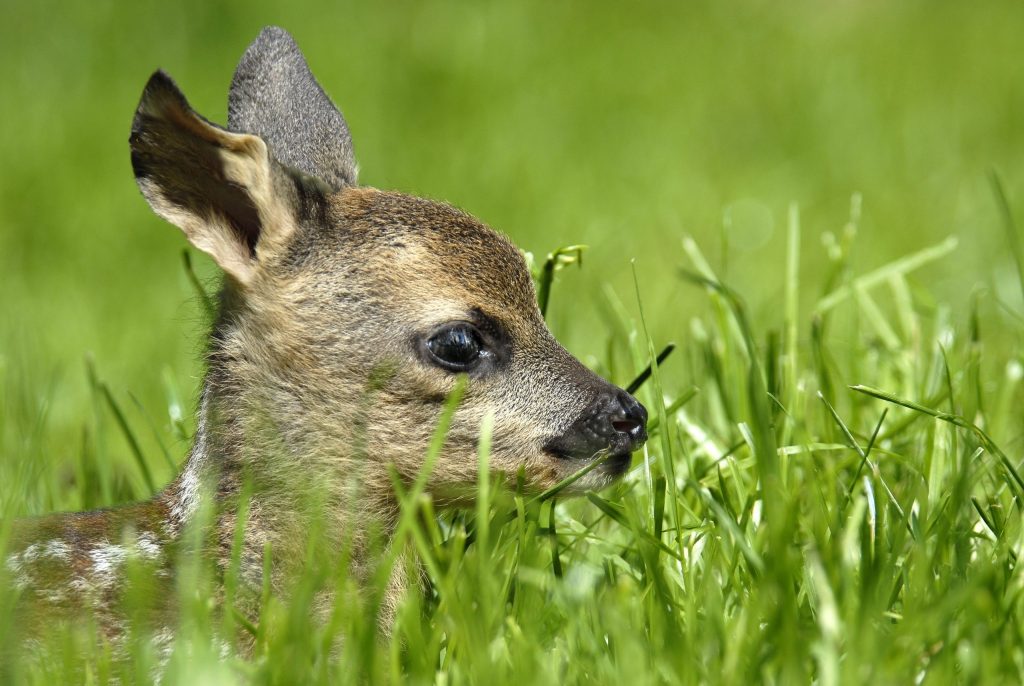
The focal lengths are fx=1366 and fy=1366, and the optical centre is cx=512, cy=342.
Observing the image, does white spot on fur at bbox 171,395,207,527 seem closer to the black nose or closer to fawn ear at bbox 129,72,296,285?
fawn ear at bbox 129,72,296,285

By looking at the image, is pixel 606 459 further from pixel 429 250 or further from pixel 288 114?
pixel 288 114

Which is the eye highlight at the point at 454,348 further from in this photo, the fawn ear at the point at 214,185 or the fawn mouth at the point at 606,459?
the fawn ear at the point at 214,185

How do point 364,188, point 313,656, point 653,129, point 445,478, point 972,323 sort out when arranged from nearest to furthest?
point 313,656, point 445,478, point 364,188, point 972,323, point 653,129

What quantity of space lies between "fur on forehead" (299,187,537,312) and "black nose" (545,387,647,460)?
0.40 metres

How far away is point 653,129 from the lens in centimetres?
964

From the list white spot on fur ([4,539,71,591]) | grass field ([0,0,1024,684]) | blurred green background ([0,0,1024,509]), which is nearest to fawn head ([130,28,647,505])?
grass field ([0,0,1024,684])

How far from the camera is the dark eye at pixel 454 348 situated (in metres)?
3.72

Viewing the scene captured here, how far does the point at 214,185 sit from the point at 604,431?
1.31 m

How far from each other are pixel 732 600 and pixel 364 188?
1.70m

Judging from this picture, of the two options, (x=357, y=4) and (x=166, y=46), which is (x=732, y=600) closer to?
(x=166, y=46)

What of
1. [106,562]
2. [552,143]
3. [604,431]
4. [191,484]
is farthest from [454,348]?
[552,143]

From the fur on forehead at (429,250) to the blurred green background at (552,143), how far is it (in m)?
1.79

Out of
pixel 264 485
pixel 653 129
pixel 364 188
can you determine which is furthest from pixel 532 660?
pixel 653 129

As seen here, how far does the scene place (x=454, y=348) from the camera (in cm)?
372
